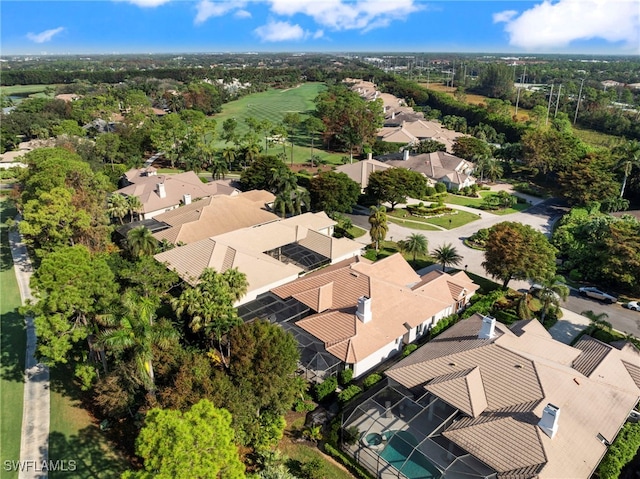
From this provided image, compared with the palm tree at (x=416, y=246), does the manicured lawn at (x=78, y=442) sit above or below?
below

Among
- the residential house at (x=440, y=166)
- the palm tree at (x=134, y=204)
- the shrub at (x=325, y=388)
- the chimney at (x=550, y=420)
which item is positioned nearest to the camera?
the chimney at (x=550, y=420)

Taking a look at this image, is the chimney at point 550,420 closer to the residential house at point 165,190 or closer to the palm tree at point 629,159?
the residential house at point 165,190

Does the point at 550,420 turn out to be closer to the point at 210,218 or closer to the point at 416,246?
the point at 416,246

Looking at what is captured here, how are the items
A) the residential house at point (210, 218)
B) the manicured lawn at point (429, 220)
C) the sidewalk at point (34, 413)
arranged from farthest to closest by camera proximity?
1. the manicured lawn at point (429, 220)
2. the residential house at point (210, 218)
3. the sidewalk at point (34, 413)

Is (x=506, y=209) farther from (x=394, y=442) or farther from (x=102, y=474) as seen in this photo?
(x=102, y=474)

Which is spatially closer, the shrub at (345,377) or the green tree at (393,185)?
the shrub at (345,377)

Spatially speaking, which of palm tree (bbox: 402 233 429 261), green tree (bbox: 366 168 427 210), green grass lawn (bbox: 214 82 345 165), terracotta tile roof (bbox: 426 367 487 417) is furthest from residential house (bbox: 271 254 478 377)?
green grass lawn (bbox: 214 82 345 165)

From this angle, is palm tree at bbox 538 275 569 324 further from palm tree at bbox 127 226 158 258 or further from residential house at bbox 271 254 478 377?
palm tree at bbox 127 226 158 258

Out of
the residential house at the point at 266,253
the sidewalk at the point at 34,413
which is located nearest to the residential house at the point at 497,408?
the residential house at the point at 266,253
